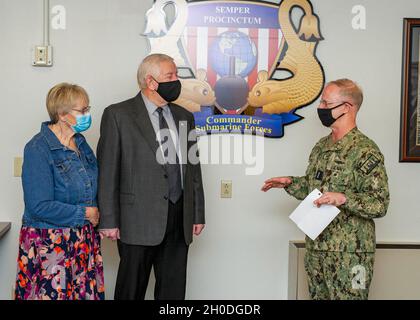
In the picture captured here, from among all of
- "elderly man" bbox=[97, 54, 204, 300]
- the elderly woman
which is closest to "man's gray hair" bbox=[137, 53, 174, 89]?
"elderly man" bbox=[97, 54, 204, 300]

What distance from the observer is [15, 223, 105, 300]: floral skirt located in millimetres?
2082

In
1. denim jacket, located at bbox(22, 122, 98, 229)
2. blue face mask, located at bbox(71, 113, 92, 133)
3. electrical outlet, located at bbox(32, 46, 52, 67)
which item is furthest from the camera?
electrical outlet, located at bbox(32, 46, 52, 67)

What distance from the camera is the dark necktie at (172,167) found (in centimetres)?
238

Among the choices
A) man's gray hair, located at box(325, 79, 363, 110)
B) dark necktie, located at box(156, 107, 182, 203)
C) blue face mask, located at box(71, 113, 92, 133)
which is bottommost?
dark necktie, located at box(156, 107, 182, 203)

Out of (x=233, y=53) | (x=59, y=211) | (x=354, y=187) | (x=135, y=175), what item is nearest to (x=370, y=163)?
(x=354, y=187)

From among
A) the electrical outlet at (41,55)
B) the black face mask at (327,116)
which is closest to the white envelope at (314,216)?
the black face mask at (327,116)

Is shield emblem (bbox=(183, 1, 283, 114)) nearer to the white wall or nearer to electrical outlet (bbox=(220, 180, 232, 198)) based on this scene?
the white wall

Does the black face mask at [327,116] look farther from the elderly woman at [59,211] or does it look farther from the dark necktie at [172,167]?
the elderly woman at [59,211]

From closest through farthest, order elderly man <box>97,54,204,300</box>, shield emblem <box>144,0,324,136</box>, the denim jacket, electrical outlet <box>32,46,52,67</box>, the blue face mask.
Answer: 1. the denim jacket
2. the blue face mask
3. elderly man <box>97,54,204,300</box>
4. electrical outlet <box>32,46,52,67</box>
5. shield emblem <box>144,0,324,136</box>

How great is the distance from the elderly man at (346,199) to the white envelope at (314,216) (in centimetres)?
4

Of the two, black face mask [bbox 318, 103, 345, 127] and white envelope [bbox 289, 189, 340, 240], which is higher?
black face mask [bbox 318, 103, 345, 127]

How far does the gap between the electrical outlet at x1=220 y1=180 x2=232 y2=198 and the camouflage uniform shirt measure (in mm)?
797

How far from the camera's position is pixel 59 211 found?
207 cm
